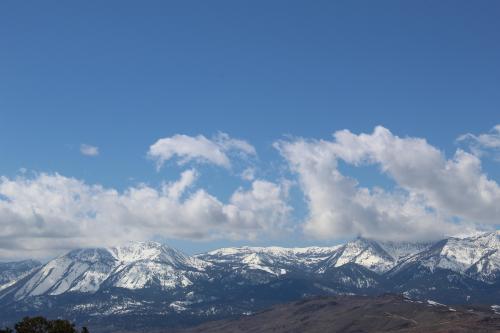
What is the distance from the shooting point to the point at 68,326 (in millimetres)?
157875

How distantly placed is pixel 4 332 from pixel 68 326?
16397mm

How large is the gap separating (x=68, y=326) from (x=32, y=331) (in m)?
8.79

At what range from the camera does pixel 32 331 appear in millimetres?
155375

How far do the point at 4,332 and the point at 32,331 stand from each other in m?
8.21

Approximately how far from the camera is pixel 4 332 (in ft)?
516
